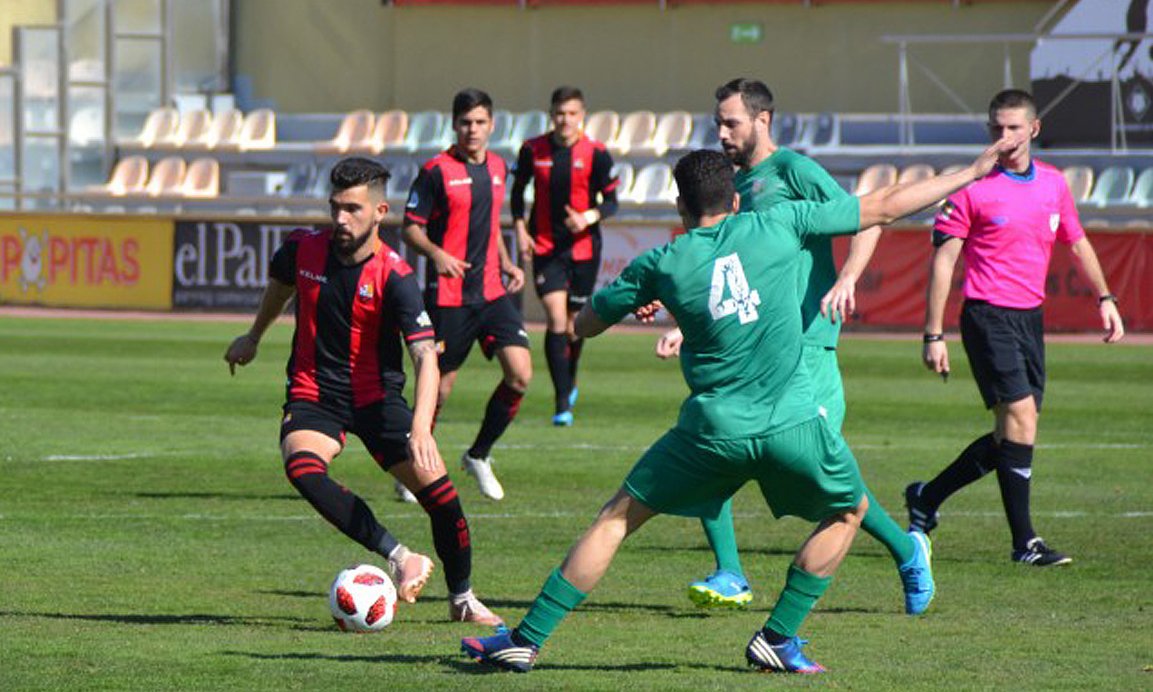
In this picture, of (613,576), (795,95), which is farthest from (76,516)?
(795,95)

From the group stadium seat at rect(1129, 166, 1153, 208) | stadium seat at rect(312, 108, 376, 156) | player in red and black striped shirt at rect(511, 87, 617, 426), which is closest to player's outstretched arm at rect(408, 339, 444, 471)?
player in red and black striped shirt at rect(511, 87, 617, 426)

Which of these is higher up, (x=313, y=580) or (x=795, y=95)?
(x=795, y=95)

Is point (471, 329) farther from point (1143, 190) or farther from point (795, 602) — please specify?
point (1143, 190)

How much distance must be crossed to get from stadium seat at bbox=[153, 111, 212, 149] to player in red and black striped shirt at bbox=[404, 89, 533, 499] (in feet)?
83.4

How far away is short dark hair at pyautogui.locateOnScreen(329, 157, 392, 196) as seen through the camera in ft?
26.6

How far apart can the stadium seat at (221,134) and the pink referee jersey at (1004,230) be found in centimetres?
2842

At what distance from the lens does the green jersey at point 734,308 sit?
6879mm

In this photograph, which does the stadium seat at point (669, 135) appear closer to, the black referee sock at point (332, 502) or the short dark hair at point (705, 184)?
the black referee sock at point (332, 502)

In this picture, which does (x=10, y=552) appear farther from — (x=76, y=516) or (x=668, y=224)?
(x=668, y=224)

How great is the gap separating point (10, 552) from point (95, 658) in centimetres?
303

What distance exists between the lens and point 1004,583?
31.0ft

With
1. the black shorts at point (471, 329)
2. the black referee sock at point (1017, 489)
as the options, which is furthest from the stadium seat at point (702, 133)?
the black referee sock at point (1017, 489)

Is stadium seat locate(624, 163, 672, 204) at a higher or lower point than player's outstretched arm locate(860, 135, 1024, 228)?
lower

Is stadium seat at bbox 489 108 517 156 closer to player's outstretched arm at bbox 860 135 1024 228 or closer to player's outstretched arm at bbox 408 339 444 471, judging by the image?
player's outstretched arm at bbox 408 339 444 471
